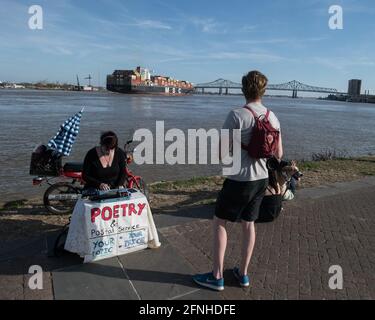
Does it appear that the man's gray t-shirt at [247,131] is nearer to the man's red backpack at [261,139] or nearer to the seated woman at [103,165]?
the man's red backpack at [261,139]

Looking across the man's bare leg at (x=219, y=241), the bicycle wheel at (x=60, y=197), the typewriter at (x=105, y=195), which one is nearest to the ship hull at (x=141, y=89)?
the bicycle wheel at (x=60, y=197)

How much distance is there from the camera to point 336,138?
2281cm

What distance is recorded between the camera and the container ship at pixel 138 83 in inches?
4142

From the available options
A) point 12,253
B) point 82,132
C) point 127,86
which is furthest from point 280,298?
point 127,86

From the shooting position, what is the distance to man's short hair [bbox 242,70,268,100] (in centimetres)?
306

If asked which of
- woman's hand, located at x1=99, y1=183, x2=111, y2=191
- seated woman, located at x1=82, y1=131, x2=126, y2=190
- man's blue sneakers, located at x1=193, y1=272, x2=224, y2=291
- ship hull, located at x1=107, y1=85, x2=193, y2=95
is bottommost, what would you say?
man's blue sneakers, located at x1=193, y1=272, x2=224, y2=291

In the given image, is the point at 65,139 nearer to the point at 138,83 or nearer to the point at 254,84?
the point at 254,84

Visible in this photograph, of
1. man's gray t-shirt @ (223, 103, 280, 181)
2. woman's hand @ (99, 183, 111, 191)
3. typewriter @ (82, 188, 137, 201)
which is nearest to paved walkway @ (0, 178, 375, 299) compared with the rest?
typewriter @ (82, 188, 137, 201)

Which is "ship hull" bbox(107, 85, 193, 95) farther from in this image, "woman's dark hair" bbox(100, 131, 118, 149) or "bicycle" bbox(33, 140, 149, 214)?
"woman's dark hair" bbox(100, 131, 118, 149)

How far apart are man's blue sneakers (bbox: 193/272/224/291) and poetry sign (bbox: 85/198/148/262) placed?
2.86ft

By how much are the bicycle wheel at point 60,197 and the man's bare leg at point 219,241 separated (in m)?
3.16

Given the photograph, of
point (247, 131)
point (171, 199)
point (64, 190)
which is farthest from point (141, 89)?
point (247, 131)

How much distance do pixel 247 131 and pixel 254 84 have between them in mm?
392

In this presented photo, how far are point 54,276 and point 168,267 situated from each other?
110 cm
